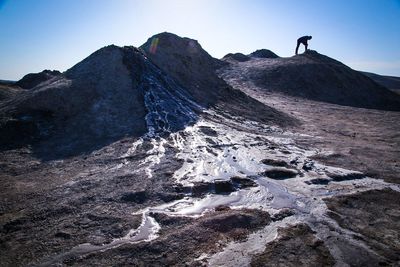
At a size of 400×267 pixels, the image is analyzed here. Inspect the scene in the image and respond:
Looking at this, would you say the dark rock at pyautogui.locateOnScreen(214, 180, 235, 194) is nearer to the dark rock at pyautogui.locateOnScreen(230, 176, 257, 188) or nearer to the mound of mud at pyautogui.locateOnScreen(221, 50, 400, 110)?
the dark rock at pyautogui.locateOnScreen(230, 176, 257, 188)

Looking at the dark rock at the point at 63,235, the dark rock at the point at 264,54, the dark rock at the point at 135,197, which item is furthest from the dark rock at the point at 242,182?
the dark rock at the point at 264,54

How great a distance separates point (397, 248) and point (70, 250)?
6478 millimetres

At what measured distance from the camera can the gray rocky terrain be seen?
6.41 metres

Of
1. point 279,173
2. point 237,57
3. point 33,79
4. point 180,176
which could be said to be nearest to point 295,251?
point 279,173

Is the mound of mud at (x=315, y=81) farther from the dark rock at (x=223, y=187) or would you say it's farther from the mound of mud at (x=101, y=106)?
the dark rock at (x=223, y=187)

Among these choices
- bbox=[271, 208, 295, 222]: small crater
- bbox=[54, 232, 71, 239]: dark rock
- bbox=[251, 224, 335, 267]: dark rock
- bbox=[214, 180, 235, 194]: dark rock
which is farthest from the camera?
bbox=[214, 180, 235, 194]: dark rock

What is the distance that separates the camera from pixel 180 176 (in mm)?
9953

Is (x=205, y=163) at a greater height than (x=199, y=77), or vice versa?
(x=199, y=77)

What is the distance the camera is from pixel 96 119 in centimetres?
1448

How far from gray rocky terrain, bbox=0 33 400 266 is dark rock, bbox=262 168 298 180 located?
69 mm

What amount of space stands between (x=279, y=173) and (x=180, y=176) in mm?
3251

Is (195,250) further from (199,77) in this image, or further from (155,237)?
(199,77)

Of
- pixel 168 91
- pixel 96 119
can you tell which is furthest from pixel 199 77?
pixel 96 119

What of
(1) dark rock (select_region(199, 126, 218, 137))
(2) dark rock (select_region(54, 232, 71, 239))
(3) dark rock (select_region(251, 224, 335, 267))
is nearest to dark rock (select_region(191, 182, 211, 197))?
(3) dark rock (select_region(251, 224, 335, 267))
